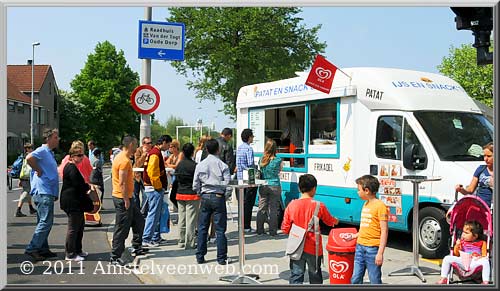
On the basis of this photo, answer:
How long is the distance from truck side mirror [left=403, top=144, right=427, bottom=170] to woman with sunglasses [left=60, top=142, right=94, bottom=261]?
4.80 metres

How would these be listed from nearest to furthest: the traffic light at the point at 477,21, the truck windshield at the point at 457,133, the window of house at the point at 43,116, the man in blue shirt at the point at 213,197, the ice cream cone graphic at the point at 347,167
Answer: the traffic light at the point at 477,21 → the man in blue shirt at the point at 213,197 → the truck windshield at the point at 457,133 → the ice cream cone graphic at the point at 347,167 → the window of house at the point at 43,116

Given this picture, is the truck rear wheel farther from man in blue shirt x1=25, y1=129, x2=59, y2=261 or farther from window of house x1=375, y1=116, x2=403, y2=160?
man in blue shirt x1=25, y1=129, x2=59, y2=261

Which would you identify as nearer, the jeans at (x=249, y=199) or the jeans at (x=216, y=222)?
the jeans at (x=216, y=222)

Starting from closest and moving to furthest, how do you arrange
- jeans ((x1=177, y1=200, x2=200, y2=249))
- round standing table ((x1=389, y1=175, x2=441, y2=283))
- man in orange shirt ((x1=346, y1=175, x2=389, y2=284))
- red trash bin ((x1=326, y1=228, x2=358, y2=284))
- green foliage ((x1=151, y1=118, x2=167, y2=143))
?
man in orange shirt ((x1=346, y1=175, x2=389, y2=284)) → red trash bin ((x1=326, y1=228, x2=358, y2=284)) → round standing table ((x1=389, y1=175, x2=441, y2=283)) → jeans ((x1=177, y1=200, x2=200, y2=249)) → green foliage ((x1=151, y1=118, x2=167, y2=143))

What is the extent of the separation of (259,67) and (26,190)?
9692 millimetres

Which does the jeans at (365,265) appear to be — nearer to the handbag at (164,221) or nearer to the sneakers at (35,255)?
the sneakers at (35,255)

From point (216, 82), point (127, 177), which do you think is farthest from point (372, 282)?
point (216, 82)

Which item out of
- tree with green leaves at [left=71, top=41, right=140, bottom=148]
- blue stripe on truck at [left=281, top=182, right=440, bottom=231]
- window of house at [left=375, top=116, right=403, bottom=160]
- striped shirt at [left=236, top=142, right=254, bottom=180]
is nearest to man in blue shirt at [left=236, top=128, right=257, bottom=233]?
striped shirt at [left=236, top=142, right=254, bottom=180]

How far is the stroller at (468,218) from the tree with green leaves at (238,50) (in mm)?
12971

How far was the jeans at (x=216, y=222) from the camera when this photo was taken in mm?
7590

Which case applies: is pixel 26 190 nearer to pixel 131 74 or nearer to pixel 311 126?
pixel 311 126

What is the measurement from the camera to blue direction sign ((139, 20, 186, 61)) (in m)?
9.25

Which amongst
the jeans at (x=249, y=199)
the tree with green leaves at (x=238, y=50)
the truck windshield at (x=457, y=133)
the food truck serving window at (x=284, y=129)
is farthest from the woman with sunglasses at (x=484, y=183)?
the tree with green leaves at (x=238, y=50)

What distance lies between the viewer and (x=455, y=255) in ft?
21.6
